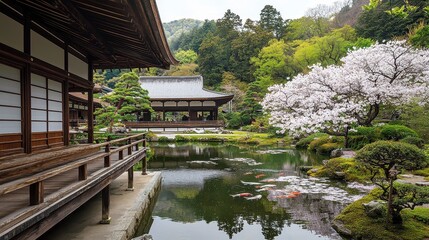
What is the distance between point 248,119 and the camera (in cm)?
3856

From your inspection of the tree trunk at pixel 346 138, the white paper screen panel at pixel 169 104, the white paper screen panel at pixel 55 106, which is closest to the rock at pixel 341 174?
the tree trunk at pixel 346 138

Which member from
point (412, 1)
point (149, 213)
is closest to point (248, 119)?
point (412, 1)

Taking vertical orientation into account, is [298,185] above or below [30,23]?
below

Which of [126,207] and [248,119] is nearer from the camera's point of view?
[126,207]

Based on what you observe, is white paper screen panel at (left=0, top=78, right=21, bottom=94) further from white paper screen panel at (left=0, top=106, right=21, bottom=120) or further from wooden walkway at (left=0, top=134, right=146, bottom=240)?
wooden walkway at (left=0, top=134, right=146, bottom=240)

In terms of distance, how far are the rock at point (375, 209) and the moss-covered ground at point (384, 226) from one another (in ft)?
0.34

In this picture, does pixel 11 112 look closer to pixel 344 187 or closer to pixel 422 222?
pixel 422 222

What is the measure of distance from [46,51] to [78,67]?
1.79 meters

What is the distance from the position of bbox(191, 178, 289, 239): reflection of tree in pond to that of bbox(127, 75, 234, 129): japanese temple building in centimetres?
2387

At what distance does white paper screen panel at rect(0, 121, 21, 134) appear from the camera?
479 centimetres

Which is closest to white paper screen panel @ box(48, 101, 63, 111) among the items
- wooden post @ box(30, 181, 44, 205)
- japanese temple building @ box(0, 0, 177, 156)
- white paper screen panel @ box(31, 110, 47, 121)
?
japanese temple building @ box(0, 0, 177, 156)

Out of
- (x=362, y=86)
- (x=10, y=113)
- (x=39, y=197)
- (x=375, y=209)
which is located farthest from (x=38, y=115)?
(x=362, y=86)

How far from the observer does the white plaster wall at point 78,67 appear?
24.3 feet

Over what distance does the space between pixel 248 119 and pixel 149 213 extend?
3104 cm
